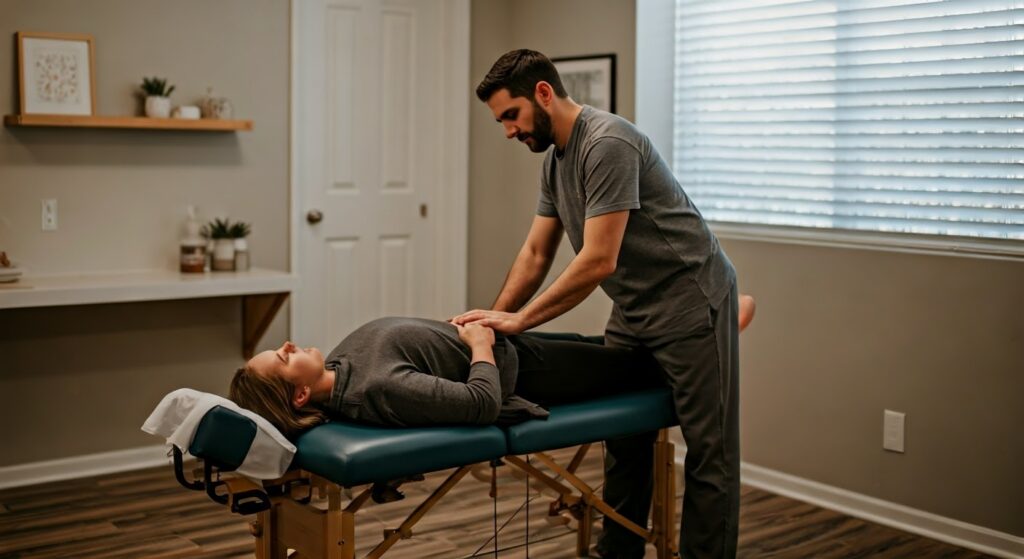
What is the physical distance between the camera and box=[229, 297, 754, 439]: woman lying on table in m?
2.39

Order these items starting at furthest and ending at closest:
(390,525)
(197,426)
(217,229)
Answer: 1. (217,229)
2. (390,525)
3. (197,426)

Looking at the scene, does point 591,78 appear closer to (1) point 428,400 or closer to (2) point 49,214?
(2) point 49,214

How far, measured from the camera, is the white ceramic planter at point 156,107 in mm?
3908

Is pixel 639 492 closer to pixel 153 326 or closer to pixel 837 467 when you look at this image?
pixel 837 467

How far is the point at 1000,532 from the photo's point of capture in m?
3.25

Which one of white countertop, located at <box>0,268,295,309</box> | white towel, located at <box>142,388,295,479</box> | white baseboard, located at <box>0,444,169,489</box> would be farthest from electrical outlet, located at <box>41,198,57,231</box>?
white towel, located at <box>142,388,295,479</box>

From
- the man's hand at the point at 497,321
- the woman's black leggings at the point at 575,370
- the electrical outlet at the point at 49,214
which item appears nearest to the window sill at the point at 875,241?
the woman's black leggings at the point at 575,370

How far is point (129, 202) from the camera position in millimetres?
3992

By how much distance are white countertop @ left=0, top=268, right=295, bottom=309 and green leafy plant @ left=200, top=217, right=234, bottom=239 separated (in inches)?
5.5

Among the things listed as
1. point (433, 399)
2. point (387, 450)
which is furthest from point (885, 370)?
point (387, 450)

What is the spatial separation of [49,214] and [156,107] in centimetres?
53

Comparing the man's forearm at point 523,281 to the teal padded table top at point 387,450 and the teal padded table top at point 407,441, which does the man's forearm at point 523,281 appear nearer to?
the teal padded table top at point 407,441

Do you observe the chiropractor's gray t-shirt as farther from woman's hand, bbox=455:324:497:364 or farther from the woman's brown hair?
the woman's brown hair

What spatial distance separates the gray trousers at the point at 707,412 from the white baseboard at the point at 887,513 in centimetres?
94
